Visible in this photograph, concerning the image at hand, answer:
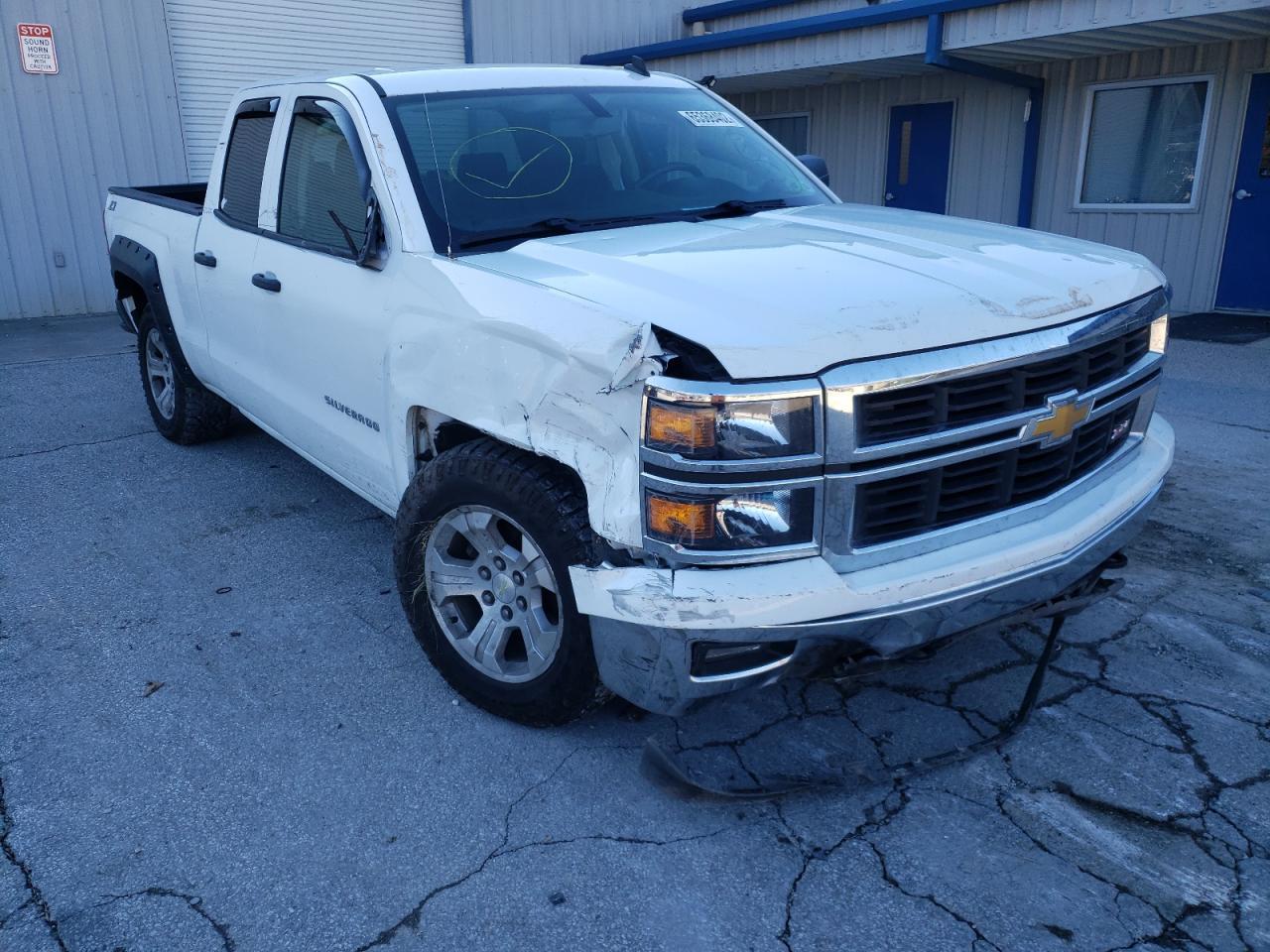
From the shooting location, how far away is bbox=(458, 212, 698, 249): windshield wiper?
3.23 metres

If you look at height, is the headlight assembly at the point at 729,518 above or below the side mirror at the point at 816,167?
below

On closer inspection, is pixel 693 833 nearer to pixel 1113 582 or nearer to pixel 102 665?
pixel 1113 582

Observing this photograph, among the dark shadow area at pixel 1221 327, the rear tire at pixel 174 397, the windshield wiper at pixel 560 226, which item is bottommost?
the dark shadow area at pixel 1221 327

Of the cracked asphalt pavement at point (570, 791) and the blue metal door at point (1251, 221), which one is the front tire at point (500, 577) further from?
the blue metal door at point (1251, 221)

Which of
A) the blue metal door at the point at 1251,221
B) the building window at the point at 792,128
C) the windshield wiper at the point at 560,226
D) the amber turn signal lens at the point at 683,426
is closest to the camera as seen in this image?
the amber turn signal lens at the point at 683,426

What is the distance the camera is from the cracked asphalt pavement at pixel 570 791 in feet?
7.86

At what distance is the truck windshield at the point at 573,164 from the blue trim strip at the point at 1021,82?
699 centimetres

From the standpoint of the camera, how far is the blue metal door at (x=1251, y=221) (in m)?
9.86

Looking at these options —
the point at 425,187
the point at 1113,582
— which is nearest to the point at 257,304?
the point at 425,187

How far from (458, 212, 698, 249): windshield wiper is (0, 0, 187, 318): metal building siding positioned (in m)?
9.32

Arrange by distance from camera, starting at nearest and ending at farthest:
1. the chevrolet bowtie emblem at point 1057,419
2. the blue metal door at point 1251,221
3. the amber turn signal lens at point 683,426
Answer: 1. the amber turn signal lens at point 683,426
2. the chevrolet bowtie emblem at point 1057,419
3. the blue metal door at point 1251,221

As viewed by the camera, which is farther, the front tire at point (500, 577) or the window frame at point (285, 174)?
the window frame at point (285, 174)

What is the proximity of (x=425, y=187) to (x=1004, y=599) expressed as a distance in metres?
2.23

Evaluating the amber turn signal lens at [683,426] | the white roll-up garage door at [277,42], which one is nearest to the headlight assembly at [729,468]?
the amber turn signal lens at [683,426]
